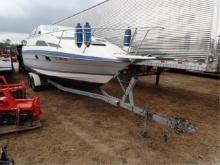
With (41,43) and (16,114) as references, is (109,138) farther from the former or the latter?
(41,43)

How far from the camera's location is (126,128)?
16.1ft

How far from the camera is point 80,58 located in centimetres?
558

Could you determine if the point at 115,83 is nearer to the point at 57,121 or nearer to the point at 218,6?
the point at 57,121

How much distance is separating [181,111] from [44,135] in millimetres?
3515

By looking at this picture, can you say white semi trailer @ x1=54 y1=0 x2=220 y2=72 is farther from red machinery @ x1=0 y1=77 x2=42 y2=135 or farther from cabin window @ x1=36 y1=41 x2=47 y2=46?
red machinery @ x1=0 y1=77 x2=42 y2=135

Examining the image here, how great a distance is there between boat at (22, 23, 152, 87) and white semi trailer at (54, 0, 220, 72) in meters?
0.93

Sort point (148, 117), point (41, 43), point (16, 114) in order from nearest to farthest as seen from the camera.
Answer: point (148, 117), point (16, 114), point (41, 43)

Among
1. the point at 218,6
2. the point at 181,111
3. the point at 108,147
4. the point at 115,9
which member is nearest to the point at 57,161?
the point at 108,147

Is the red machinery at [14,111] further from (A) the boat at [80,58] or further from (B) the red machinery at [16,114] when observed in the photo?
(A) the boat at [80,58]

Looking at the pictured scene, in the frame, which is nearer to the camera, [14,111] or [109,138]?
[109,138]

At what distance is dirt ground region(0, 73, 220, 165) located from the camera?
3.72 metres

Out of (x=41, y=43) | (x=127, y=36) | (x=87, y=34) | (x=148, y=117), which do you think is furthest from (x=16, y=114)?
(x=41, y=43)

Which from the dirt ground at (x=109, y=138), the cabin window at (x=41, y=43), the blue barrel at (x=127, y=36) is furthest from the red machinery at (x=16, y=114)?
the cabin window at (x=41, y=43)

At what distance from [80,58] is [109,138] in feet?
6.76
